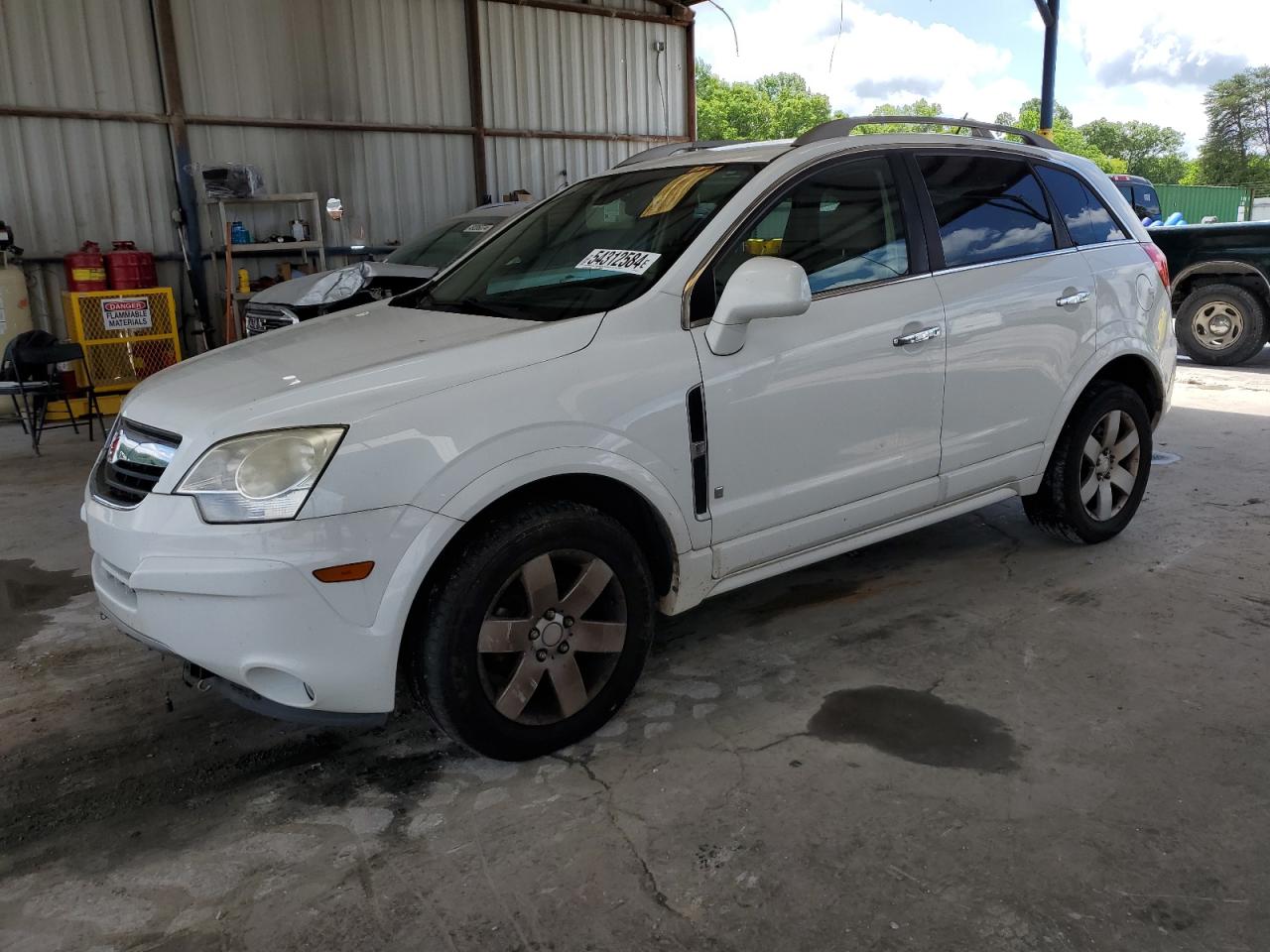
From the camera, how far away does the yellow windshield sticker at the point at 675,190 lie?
3.27 metres

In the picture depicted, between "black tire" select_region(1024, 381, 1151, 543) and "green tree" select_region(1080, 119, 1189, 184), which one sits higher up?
"green tree" select_region(1080, 119, 1189, 184)

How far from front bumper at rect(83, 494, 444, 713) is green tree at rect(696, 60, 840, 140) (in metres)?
71.6

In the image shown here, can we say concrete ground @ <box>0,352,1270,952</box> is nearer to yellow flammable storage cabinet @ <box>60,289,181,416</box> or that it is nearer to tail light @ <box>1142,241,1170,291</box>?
tail light @ <box>1142,241,1170,291</box>

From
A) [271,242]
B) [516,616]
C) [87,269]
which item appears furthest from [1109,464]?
[271,242]

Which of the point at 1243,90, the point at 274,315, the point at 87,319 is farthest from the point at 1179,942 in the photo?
the point at 1243,90

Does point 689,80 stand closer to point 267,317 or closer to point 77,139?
point 77,139

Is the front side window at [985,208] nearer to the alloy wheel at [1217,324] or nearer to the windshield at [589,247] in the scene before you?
the windshield at [589,247]

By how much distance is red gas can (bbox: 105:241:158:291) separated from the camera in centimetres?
922

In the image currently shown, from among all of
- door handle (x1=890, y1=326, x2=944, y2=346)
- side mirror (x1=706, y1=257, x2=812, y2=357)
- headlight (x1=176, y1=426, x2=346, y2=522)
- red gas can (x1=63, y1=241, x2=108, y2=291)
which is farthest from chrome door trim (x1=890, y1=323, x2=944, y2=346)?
red gas can (x1=63, y1=241, x2=108, y2=291)

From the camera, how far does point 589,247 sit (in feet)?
10.8

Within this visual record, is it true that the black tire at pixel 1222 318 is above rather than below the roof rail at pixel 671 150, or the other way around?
below

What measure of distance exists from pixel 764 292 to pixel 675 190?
2.50ft

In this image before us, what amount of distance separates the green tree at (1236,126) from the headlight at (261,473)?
7535cm

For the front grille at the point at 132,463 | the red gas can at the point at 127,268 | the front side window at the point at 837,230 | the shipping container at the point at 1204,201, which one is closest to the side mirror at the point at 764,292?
the front side window at the point at 837,230
